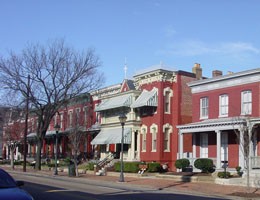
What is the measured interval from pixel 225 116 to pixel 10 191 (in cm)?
2676

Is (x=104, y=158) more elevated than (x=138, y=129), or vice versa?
(x=138, y=129)

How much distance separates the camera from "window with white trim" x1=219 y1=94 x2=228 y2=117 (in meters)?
35.1

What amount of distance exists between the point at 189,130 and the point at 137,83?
36.6ft

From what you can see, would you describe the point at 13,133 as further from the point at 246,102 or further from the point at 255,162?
the point at 255,162

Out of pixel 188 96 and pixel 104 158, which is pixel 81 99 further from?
pixel 188 96

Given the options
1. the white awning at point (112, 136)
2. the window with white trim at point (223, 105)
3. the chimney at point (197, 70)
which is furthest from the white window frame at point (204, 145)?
the white awning at point (112, 136)

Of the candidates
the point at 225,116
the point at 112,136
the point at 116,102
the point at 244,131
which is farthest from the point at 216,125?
the point at 116,102

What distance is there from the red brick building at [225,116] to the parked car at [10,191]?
2063 centimetres

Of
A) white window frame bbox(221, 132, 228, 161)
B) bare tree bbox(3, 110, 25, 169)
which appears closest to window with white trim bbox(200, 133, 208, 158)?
white window frame bbox(221, 132, 228, 161)

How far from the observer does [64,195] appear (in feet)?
61.0

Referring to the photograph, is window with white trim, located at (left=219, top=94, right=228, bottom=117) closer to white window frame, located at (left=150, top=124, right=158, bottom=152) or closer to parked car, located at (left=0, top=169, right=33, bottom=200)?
white window frame, located at (left=150, top=124, right=158, bottom=152)

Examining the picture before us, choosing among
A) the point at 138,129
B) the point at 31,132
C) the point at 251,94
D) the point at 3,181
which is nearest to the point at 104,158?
the point at 138,129

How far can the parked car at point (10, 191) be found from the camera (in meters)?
9.69

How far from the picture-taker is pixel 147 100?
40.6 m
